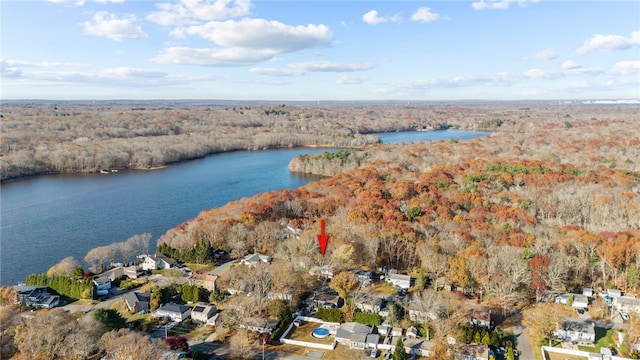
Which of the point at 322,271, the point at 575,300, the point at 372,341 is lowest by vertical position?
the point at 372,341

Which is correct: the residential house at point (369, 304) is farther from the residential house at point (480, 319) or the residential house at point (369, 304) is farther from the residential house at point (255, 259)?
the residential house at point (255, 259)

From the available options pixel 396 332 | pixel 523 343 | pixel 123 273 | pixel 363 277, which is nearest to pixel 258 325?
pixel 396 332

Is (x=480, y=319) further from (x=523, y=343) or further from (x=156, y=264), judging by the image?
(x=156, y=264)

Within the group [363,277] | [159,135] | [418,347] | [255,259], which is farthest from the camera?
[159,135]

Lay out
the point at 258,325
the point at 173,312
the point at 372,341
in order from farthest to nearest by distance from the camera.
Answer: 1. the point at 173,312
2. the point at 258,325
3. the point at 372,341

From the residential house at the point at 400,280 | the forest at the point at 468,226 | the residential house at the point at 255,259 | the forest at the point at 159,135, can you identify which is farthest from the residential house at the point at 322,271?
the forest at the point at 159,135

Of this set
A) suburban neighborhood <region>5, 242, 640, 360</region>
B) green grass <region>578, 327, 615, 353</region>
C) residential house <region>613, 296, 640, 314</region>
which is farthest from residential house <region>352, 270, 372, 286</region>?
residential house <region>613, 296, 640, 314</region>
